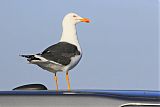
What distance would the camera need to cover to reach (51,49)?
281 inches

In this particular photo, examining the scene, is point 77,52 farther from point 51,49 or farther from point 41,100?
point 41,100

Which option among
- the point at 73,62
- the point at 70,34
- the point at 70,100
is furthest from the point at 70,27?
the point at 70,100

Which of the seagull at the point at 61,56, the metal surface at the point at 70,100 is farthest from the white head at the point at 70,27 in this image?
the metal surface at the point at 70,100

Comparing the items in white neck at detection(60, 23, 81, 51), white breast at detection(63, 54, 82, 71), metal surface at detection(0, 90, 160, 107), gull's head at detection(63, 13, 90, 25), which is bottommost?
metal surface at detection(0, 90, 160, 107)

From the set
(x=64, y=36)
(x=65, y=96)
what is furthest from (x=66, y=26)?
(x=65, y=96)

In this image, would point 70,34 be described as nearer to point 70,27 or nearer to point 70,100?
point 70,27

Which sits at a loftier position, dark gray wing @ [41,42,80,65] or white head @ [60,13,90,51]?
white head @ [60,13,90,51]

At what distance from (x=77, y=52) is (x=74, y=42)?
238 millimetres

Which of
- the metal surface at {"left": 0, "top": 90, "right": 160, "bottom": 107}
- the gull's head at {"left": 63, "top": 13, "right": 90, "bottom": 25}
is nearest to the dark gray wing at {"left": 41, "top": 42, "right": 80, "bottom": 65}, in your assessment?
the gull's head at {"left": 63, "top": 13, "right": 90, "bottom": 25}

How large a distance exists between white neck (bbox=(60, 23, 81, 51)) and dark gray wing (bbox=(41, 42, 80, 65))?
0.12 metres

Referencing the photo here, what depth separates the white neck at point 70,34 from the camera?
7.38m

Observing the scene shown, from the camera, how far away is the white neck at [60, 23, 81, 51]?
7382 millimetres

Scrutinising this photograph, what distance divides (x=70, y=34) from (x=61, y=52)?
0.49 m

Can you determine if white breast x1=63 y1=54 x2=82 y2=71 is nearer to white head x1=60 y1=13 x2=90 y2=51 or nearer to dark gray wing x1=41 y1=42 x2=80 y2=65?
dark gray wing x1=41 y1=42 x2=80 y2=65
